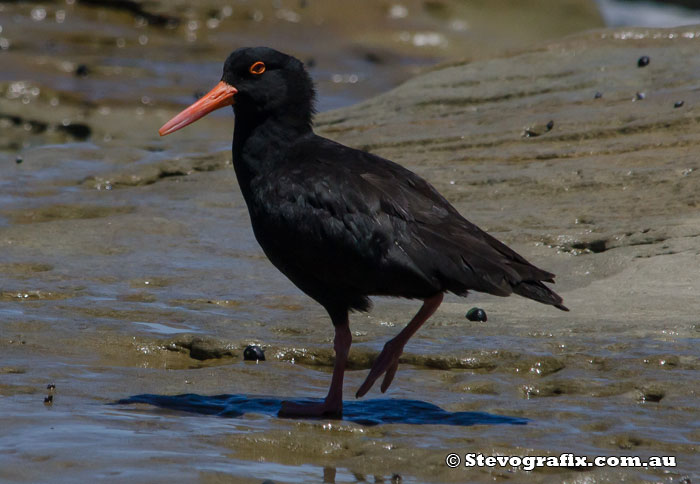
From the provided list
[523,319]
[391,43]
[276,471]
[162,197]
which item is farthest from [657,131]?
[391,43]

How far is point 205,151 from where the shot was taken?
11562mm

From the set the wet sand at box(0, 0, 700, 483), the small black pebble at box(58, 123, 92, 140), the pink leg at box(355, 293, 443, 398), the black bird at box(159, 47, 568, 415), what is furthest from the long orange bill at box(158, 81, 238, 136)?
the small black pebble at box(58, 123, 92, 140)

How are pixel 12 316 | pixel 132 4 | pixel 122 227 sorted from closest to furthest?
pixel 12 316 < pixel 122 227 < pixel 132 4

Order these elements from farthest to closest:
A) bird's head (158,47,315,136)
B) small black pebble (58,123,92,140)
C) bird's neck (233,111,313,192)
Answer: small black pebble (58,123,92,140), bird's head (158,47,315,136), bird's neck (233,111,313,192)

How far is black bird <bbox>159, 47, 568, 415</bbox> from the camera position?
488cm

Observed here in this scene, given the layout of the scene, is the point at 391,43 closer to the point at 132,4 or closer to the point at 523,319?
the point at 132,4

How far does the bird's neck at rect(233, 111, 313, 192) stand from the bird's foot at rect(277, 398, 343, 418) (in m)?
1.12

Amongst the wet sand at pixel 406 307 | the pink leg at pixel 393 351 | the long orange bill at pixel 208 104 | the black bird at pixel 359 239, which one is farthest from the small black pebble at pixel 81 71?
the pink leg at pixel 393 351

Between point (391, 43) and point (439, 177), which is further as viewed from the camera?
point (391, 43)

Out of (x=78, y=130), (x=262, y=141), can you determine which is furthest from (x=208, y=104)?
(x=78, y=130)

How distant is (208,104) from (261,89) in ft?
0.98

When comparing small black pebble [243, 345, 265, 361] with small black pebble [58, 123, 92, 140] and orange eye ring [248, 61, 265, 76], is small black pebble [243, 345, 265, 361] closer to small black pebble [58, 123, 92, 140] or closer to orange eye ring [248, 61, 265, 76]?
orange eye ring [248, 61, 265, 76]

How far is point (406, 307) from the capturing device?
6.69 meters

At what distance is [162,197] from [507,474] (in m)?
5.84
